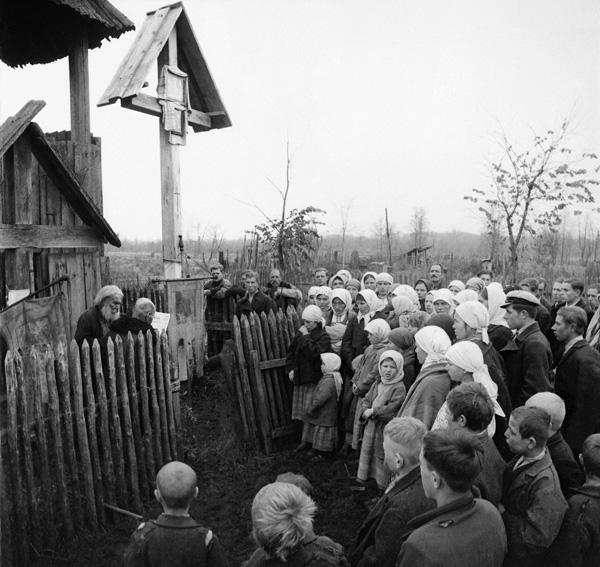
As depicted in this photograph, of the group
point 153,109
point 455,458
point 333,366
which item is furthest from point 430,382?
→ point 153,109

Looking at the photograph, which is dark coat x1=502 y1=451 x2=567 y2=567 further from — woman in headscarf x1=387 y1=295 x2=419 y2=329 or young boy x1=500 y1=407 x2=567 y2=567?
woman in headscarf x1=387 y1=295 x2=419 y2=329

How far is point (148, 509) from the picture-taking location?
474 cm

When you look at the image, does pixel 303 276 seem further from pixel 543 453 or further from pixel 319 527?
pixel 543 453

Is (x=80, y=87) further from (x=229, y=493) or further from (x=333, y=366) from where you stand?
(x=229, y=493)

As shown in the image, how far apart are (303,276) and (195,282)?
30.4 feet

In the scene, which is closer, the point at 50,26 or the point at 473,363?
the point at 473,363

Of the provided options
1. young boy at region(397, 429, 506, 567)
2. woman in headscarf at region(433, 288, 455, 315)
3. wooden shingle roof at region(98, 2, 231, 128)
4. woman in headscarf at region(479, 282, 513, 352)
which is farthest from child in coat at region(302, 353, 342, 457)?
wooden shingle roof at region(98, 2, 231, 128)

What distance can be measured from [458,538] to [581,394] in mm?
2462

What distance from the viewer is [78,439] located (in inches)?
166

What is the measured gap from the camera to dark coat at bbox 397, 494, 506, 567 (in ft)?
6.69

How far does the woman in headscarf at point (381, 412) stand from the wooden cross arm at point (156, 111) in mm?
4293

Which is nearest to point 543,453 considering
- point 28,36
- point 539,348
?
point 539,348

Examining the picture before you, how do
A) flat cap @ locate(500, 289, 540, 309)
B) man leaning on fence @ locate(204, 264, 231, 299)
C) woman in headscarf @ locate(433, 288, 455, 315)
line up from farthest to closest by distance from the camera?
man leaning on fence @ locate(204, 264, 231, 299) → woman in headscarf @ locate(433, 288, 455, 315) → flat cap @ locate(500, 289, 540, 309)

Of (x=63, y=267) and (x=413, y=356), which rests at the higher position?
(x=63, y=267)
